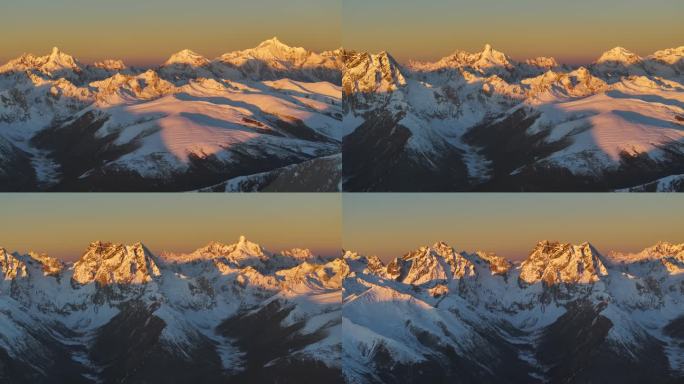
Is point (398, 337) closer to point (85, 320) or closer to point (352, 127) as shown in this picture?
point (352, 127)

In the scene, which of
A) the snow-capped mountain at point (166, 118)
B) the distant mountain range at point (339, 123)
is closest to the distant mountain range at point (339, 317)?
the distant mountain range at point (339, 123)

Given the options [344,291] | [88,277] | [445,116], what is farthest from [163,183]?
[445,116]

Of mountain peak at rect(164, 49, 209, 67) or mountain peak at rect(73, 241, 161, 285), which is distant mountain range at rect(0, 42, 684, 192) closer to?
mountain peak at rect(164, 49, 209, 67)

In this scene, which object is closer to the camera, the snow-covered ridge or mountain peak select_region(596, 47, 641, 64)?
the snow-covered ridge

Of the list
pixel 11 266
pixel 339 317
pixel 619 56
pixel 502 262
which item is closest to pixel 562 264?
pixel 502 262

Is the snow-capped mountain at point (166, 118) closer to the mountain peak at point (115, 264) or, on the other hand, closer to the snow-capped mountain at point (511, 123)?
the snow-capped mountain at point (511, 123)

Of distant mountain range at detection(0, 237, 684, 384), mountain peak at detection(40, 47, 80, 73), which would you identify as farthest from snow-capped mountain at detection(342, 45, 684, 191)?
mountain peak at detection(40, 47, 80, 73)
